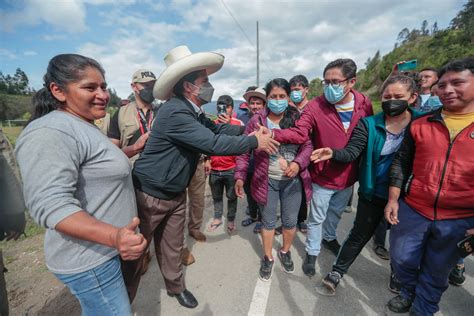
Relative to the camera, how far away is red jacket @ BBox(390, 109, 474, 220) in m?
1.60

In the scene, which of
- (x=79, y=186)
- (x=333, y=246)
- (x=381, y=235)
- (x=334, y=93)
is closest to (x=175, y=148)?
(x=79, y=186)

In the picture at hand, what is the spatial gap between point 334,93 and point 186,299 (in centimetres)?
246

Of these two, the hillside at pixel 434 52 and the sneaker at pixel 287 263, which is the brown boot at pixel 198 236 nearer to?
the sneaker at pixel 287 263

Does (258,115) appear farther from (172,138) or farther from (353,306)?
(353,306)

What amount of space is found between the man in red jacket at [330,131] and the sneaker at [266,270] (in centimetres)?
41

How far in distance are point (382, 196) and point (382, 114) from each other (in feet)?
2.42

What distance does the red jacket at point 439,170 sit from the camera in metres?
1.60

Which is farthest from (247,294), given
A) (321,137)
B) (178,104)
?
(178,104)

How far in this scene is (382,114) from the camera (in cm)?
210

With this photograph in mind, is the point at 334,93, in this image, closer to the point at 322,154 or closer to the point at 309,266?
Answer: the point at 322,154

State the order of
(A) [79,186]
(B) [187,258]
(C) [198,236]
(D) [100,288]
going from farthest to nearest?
(C) [198,236], (B) [187,258], (D) [100,288], (A) [79,186]

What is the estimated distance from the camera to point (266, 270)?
2553mm

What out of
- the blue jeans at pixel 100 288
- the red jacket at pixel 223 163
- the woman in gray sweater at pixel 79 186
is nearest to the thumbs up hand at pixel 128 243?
the woman in gray sweater at pixel 79 186

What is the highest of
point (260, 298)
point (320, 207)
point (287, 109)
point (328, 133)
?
point (287, 109)
